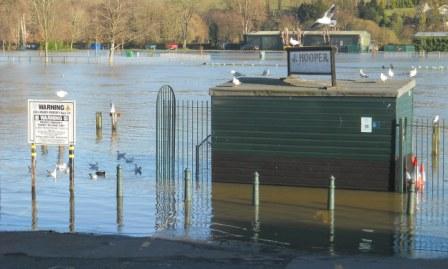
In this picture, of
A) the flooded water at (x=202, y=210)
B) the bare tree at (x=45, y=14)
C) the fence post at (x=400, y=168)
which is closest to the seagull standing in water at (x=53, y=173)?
the flooded water at (x=202, y=210)

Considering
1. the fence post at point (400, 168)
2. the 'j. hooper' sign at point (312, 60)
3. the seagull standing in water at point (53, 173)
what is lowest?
the seagull standing in water at point (53, 173)

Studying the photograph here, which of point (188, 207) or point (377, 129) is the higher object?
point (377, 129)

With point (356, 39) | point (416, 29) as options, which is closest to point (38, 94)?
point (356, 39)

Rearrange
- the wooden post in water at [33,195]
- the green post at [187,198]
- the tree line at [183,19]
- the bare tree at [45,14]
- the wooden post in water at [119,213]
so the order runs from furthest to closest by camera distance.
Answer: the tree line at [183,19]
the bare tree at [45,14]
the green post at [187,198]
the wooden post in water at [33,195]
the wooden post in water at [119,213]

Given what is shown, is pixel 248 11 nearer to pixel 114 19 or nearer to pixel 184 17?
pixel 184 17

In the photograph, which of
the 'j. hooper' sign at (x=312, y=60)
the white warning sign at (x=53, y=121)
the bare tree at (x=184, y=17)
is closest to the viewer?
the white warning sign at (x=53, y=121)

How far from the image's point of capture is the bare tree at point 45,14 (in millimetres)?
110625

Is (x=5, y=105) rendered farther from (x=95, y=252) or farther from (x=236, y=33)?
(x=236, y=33)

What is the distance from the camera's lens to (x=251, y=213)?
54.7 ft

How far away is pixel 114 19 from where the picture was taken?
355 ft

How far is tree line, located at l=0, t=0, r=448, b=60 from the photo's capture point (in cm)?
11556

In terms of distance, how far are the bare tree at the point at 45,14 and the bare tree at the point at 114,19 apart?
6814 millimetres

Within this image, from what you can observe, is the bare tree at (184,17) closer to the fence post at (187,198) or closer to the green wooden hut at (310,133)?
the green wooden hut at (310,133)

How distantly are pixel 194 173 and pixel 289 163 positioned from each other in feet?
11.2
